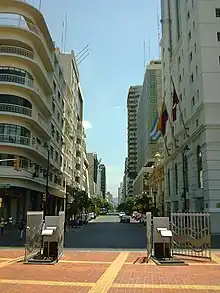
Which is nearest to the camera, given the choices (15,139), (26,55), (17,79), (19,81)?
(15,139)

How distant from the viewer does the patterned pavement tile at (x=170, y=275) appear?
11469 mm

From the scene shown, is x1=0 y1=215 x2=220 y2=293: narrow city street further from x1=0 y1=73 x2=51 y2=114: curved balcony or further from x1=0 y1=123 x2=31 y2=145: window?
x1=0 y1=73 x2=51 y2=114: curved balcony

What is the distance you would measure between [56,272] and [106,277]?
207 cm

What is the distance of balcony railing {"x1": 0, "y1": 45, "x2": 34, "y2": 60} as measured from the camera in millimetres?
43812

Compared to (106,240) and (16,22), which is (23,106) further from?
(106,240)

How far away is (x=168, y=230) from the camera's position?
16594 mm

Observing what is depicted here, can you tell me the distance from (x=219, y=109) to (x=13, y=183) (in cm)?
2372

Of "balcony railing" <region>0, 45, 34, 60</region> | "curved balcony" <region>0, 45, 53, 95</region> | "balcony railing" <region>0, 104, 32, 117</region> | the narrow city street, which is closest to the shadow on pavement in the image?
the narrow city street

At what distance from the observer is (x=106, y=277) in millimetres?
12141

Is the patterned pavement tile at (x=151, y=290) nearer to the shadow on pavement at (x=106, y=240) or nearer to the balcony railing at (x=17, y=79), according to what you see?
the shadow on pavement at (x=106, y=240)

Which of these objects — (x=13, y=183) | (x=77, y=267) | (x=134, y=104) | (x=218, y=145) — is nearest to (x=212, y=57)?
(x=218, y=145)

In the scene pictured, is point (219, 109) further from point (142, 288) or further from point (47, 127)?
point (142, 288)

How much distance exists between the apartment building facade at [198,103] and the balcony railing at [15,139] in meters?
18.4

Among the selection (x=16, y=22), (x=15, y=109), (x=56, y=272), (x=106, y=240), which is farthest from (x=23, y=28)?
(x=56, y=272)
